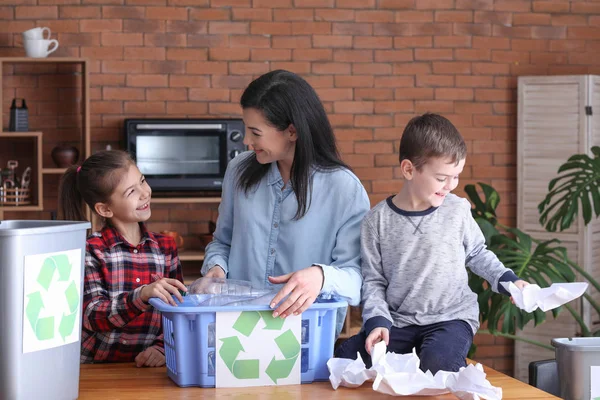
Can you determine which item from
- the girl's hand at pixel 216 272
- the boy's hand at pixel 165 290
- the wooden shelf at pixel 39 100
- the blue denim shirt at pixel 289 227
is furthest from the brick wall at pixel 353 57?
the boy's hand at pixel 165 290

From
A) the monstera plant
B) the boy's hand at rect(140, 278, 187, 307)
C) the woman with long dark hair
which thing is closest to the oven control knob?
the monstera plant

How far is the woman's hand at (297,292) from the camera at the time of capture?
5.20 ft

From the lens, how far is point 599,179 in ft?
13.3

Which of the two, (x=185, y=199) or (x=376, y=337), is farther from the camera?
(x=185, y=199)

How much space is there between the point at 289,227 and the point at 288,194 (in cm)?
8

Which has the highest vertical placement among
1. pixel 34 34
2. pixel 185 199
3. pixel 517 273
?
pixel 34 34

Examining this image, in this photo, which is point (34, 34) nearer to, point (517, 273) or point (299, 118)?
point (517, 273)

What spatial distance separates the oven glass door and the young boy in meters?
2.87

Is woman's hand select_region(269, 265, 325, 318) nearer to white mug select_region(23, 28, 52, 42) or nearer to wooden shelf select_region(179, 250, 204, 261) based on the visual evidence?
wooden shelf select_region(179, 250, 204, 261)

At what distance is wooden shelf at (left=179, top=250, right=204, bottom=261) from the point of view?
181 inches

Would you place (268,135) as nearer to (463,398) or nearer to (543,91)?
(463,398)

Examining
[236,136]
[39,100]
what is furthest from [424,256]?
[39,100]

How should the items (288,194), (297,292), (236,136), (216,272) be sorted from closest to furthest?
(297,292)
(216,272)
(288,194)
(236,136)

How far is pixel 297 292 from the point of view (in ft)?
5.25
